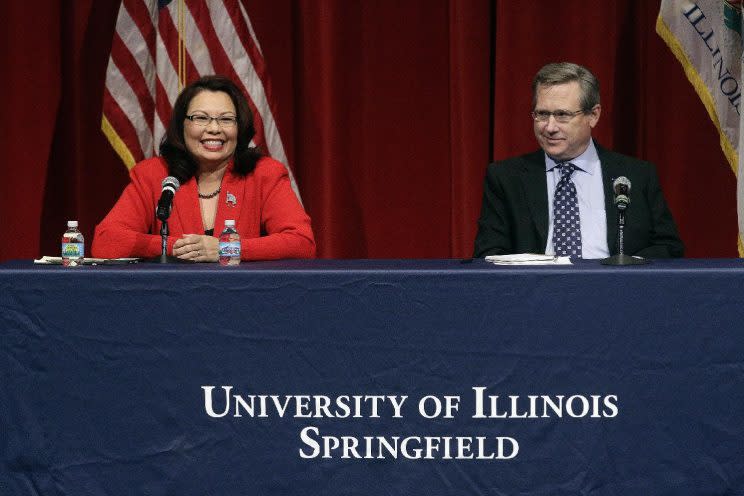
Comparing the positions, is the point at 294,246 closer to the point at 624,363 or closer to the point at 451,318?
the point at 451,318

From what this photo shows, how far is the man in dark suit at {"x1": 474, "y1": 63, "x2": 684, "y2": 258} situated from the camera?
10.5ft

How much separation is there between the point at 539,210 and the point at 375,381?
112cm

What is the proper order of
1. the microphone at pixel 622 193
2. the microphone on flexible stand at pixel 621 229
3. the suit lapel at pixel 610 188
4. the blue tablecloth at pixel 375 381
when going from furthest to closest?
the suit lapel at pixel 610 188, the microphone at pixel 622 193, the microphone on flexible stand at pixel 621 229, the blue tablecloth at pixel 375 381

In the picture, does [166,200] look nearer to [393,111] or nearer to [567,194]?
[567,194]

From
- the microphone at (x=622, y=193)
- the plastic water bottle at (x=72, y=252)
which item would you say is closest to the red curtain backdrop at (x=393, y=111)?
the microphone at (x=622, y=193)

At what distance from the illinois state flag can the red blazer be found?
164 cm

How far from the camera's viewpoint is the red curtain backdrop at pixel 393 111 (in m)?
4.32

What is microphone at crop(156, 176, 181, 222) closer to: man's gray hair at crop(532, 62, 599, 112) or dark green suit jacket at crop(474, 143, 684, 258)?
dark green suit jacket at crop(474, 143, 684, 258)

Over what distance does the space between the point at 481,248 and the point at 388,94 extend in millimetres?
1537

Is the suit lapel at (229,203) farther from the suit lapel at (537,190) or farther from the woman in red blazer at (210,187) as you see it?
the suit lapel at (537,190)

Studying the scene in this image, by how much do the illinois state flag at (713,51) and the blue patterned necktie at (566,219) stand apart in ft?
3.09

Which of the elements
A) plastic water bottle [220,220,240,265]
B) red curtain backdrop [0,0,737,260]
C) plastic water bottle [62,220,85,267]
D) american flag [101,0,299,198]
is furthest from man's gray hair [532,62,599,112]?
plastic water bottle [62,220,85,267]

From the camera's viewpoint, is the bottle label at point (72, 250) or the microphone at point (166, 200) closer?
the bottle label at point (72, 250)

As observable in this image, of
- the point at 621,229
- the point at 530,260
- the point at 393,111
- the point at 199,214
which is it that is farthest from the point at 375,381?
the point at 393,111
